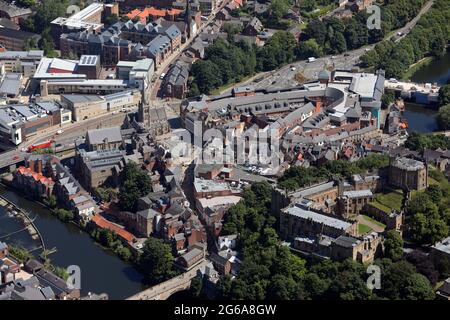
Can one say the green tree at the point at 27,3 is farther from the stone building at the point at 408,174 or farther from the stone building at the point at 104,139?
the stone building at the point at 408,174

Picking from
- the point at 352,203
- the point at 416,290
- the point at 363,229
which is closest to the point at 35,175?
the point at 352,203

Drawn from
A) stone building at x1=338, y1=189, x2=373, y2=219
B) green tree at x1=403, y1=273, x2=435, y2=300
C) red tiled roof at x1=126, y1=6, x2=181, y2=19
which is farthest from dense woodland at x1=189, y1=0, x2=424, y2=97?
green tree at x1=403, y1=273, x2=435, y2=300

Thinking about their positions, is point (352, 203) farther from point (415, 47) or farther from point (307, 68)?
point (415, 47)

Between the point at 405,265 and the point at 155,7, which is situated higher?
the point at 155,7

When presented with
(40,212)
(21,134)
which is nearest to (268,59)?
(21,134)

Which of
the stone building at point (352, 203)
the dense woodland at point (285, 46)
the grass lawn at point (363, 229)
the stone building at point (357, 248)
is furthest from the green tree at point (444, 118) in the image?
the stone building at point (357, 248)

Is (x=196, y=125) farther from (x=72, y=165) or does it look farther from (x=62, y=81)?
(x=62, y=81)

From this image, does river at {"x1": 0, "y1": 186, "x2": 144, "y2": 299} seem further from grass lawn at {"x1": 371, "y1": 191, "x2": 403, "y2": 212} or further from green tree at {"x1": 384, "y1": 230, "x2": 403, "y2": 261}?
grass lawn at {"x1": 371, "y1": 191, "x2": 403, "y2": 212}
